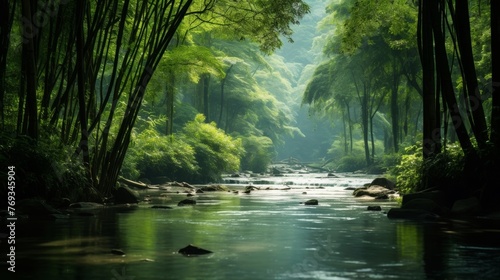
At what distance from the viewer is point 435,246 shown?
7.18 metres

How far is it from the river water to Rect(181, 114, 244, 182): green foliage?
18.1 metres

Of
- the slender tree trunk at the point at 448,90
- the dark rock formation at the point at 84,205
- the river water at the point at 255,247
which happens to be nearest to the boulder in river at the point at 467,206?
the slender tree trunk at the point at 448,90

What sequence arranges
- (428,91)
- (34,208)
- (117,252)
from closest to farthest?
(117,252), (34,208), (428,91)

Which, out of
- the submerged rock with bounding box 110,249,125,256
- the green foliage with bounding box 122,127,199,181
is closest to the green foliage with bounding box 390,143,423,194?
the submerged rock with bounding box 110,249,125,256

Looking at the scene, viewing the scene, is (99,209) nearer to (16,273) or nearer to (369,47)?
(16,273)

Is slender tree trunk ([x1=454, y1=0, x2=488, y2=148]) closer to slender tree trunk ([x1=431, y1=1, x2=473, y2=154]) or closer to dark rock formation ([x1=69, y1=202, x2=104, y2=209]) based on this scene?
slender tree trunk ([x1=431, y1=1, x2=473, y2=154])

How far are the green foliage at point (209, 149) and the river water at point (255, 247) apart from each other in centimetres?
1806

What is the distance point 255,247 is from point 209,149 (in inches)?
895

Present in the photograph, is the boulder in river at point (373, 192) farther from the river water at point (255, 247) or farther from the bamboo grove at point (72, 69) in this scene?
the river water at point (255, 247)

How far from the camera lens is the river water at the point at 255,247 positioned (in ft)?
18.0

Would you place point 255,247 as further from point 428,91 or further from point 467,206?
point 428,91

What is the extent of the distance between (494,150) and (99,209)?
7.25 meters

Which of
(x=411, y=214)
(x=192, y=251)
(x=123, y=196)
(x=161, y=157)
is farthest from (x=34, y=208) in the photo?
(x=161, y=157)

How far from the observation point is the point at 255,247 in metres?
7.18
